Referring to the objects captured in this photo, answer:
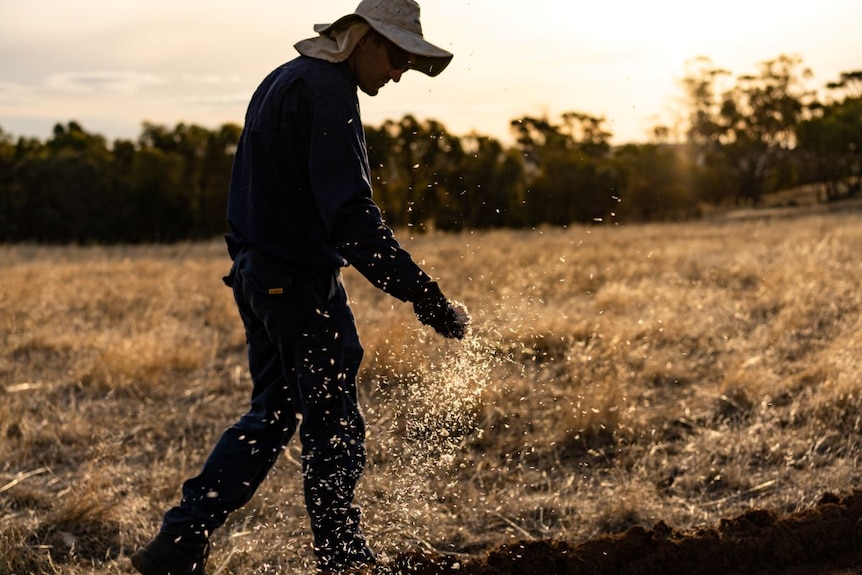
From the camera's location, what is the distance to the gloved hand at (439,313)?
9.36 ft

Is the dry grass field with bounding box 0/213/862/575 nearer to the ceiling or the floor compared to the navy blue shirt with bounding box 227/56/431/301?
nearer to the floor

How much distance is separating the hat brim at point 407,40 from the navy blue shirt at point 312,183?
0.44 ft

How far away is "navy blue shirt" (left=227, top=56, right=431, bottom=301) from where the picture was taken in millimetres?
2746

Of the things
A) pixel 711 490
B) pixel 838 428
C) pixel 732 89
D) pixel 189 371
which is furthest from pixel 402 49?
pixel 732 89

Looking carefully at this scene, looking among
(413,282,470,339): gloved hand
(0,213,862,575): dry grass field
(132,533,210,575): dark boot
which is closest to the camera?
(413,282,470,339): gloved hand

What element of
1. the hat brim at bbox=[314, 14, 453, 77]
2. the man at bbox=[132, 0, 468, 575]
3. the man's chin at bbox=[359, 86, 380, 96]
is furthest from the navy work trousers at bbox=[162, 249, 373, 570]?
the hat brim at bbox=[314, 14, 453, 77]

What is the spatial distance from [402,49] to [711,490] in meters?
2.58

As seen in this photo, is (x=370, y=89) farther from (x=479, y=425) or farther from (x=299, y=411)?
(x=479, y=425)

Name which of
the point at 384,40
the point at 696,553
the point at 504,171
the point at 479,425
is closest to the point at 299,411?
the point at 384,40

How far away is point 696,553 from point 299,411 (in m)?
1.53

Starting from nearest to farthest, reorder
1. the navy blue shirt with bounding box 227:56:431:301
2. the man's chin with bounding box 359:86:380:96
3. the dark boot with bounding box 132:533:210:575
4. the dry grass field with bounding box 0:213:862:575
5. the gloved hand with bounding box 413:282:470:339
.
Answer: the navy blue shirt with bounding box 227:56:431:301 → the gloved hand with bounding box 413:282:470:339 → the man's chin with bounding box 359:86:380:96 → the dark boot with bounding box 132:533:210:575 → the dry grass field with bounding box 0:213:862:575

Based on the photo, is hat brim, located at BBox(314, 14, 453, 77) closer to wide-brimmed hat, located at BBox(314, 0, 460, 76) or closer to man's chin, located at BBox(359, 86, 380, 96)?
wide-brimmed hat, located at BBox(314, 0, 460, 76)

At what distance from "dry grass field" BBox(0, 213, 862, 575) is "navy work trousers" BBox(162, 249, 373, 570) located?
1.14 ft

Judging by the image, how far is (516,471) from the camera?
4.50 meters
